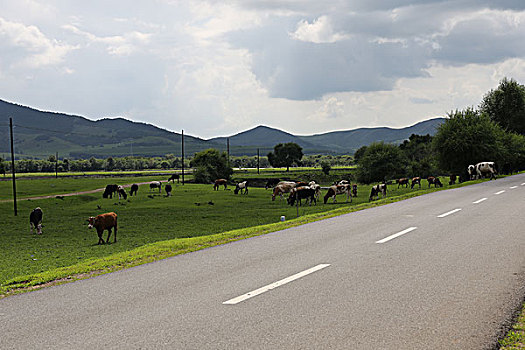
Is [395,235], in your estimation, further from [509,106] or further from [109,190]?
[509,106]

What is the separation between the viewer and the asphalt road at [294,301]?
238 inches

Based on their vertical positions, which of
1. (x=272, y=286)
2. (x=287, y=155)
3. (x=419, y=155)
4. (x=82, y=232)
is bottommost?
(x=82, y=232)

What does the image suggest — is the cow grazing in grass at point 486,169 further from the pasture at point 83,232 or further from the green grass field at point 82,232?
the pasture at point 83,232

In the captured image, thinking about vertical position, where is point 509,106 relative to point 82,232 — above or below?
above

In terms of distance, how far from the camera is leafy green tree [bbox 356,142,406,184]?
93.7m

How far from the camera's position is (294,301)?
24.8ft

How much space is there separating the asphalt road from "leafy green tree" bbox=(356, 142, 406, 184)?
269 feet

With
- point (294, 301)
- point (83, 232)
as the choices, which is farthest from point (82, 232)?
point (294, 301)

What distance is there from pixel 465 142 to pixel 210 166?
56.3 m

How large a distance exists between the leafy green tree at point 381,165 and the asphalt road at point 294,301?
81.9 metres

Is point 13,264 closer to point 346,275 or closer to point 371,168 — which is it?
point 346,275

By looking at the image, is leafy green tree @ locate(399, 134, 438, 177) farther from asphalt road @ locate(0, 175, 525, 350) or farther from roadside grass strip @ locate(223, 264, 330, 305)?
roadside grass strip @ locate(223, 264, 330, 305)

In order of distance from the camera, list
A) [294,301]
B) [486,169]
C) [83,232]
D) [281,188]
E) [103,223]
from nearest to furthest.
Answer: [294,301]
[103,223]
[83,232]
[281,188]
[486,169]

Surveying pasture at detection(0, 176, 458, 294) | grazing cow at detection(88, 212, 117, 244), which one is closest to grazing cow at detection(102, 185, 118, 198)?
pasture at detection(0, 176, 458, 294)
